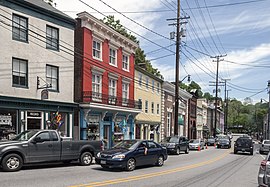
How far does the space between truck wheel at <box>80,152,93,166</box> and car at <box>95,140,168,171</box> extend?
1.59m

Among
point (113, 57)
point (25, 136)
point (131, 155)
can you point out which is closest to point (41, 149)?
point (25, 136)

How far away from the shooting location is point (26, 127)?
20.4 m

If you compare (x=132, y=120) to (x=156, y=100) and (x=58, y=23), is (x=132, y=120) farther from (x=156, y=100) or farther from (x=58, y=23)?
(x=58, y=23)

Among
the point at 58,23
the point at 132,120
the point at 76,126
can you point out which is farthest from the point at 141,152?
the point at 132,120

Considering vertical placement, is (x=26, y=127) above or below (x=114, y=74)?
below

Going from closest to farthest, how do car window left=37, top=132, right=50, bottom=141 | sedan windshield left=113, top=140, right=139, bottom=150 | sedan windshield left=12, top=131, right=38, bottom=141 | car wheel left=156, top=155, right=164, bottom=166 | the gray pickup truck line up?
the gray pickup truck < sedan windshield left=12, top=131, right=38, bottom=141 < car window left=37, top=132, right=50, bottom=141 < sedan windshield left=113, top=140, right=139, bottom=150 < car wheel left=156, top=155, right=164, bottom=166

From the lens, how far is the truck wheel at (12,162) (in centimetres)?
1292

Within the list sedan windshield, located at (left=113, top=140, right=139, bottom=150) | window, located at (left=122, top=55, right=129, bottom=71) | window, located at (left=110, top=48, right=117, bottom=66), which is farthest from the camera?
window, located at (left=122, top=55, right=129, bottom=71)

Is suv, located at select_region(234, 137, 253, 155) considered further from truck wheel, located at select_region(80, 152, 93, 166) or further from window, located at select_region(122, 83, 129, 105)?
truck wheel, located at select_region(80, 152, 93, 166)

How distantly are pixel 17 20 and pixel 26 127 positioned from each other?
6.77 m

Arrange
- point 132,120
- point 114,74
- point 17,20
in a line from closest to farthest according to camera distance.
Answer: point 17,20 < point 114,74 < point 132,120

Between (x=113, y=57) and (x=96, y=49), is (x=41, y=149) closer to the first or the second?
(x=96, y=49)

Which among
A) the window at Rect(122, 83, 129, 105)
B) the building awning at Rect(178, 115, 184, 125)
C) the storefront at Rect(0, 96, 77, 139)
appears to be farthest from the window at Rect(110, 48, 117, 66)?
the building awning at Rect(178, 115, 184, 125)

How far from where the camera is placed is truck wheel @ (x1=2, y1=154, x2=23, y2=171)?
42.4 ft
